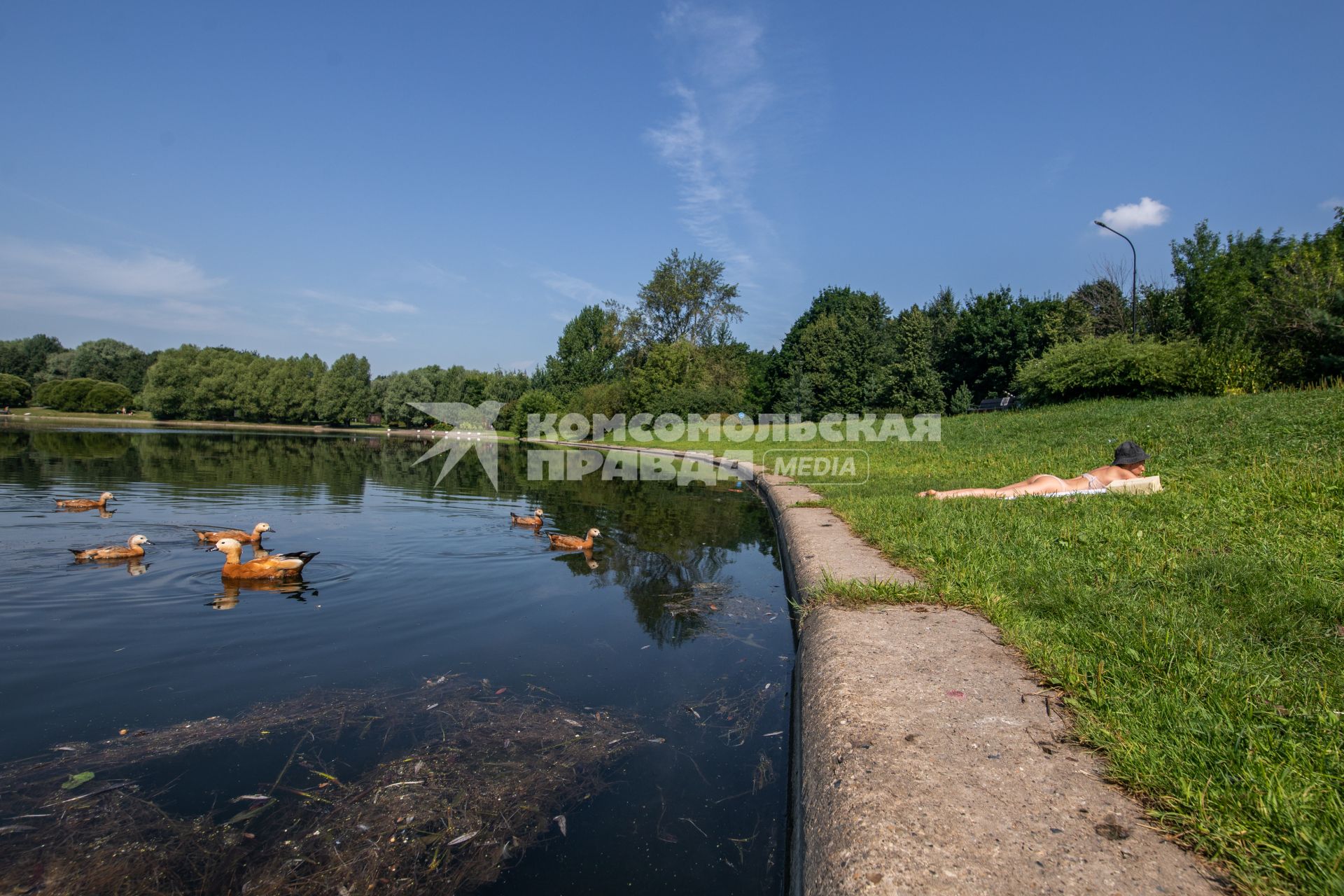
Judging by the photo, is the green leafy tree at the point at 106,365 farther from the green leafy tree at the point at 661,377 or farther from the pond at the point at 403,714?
the pond at the point at 403,714

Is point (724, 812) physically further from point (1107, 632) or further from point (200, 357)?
point (200, 357)

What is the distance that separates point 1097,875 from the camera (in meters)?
1.93

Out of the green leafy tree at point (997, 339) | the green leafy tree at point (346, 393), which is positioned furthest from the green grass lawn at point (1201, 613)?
the green leafy tree at point (346, 393)

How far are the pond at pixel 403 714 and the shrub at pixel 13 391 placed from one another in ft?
278

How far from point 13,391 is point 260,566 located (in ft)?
296

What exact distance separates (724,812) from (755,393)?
1904 inches

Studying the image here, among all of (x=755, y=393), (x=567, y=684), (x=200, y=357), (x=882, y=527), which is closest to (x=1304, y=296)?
(x=882, y=527)

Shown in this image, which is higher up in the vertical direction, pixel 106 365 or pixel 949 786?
pixel 106 365

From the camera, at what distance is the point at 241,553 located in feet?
27.1

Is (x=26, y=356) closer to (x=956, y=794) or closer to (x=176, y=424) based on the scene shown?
(x=176, y=424)

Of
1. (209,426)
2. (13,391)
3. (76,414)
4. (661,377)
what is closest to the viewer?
(661,377)

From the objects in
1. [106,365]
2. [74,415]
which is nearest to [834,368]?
[74,415]

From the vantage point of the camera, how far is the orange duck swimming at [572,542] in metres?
9.55

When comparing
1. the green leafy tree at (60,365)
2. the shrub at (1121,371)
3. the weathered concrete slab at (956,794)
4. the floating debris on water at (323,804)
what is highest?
the green leafy tree at (60,365)
